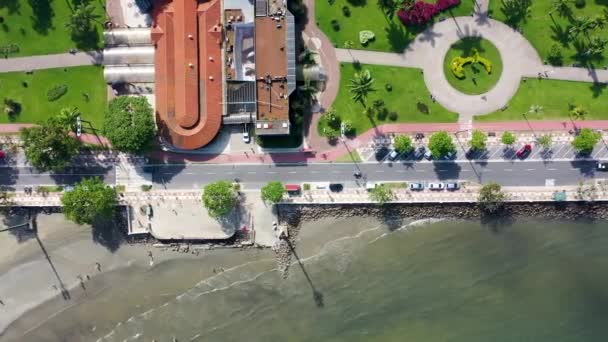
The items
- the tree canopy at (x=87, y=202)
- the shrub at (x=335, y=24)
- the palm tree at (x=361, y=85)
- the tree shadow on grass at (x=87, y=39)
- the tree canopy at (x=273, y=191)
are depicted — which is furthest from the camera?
the tree shadow on grass at (x=87, y=39)

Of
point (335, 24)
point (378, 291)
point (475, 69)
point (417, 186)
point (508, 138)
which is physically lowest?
Result: point (378, 291)

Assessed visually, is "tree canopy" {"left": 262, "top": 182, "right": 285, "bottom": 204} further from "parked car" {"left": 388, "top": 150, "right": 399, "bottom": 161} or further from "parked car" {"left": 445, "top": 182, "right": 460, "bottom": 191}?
"parked car" {"left": 445, "top": 182, "right": 460, "bottom": 191}

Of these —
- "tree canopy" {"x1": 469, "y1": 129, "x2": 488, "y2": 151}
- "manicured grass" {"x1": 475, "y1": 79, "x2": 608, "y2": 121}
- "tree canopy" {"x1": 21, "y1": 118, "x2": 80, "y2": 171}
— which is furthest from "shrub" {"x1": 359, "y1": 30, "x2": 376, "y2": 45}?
"tree canopy" {"x1": 21, "y1": 118, "x2": 80, "y2": 171}

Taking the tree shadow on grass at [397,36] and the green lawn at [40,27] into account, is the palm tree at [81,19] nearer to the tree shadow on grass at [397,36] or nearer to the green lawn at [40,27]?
the green lawn at [40,27]

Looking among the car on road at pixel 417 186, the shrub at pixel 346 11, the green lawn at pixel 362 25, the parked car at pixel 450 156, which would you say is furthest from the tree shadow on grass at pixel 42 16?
the parked car at pixel 450 156

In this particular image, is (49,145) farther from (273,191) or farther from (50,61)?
(273,191)

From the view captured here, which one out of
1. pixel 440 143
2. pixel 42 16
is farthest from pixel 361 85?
pixel 42 16
